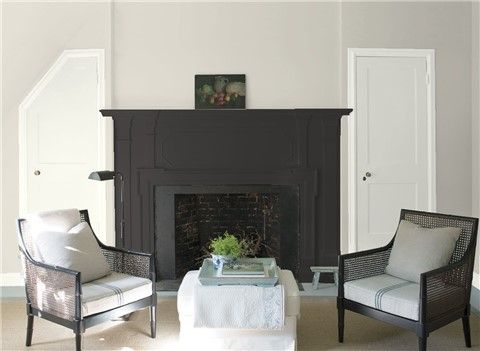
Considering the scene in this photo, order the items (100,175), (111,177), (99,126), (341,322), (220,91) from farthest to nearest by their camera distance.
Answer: (99,126)
(220,91)
(111,177)
(100,175)
(341,322)

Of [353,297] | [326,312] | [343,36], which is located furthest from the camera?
[343,36]

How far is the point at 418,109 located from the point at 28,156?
3.78 metres

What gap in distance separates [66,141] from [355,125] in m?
2.83

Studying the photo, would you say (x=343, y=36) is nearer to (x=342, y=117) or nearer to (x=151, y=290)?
(x=342, y=117)

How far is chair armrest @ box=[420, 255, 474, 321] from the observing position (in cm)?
313

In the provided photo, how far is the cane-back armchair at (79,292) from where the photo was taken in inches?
126

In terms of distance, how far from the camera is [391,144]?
5.12 metres

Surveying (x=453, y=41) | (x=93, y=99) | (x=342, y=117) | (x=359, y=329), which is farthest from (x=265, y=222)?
(x=453, y=41)

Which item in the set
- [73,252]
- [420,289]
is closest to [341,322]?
[420,289]

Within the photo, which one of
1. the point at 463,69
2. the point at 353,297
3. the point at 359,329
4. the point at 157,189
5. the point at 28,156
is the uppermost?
the point at 463,69

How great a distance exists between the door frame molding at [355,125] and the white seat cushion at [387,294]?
4.70 ft

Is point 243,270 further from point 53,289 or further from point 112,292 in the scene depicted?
point 53,289

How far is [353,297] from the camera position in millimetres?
3512

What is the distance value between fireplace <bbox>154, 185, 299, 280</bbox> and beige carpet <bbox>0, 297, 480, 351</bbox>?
0.94m
